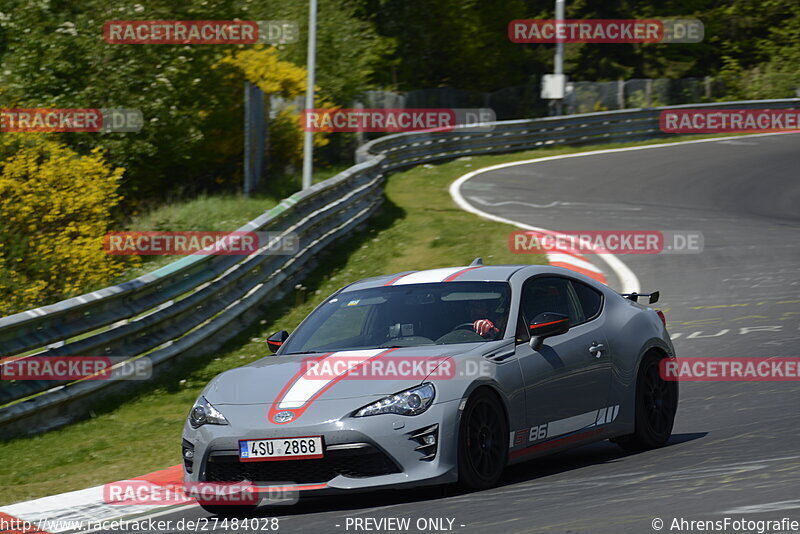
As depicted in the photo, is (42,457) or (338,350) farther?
(42,457)

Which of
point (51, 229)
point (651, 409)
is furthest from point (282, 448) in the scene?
point (51, 229)

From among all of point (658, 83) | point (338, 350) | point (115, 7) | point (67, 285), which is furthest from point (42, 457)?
point (658, 83)

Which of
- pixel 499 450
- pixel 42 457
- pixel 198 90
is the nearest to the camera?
pixel 499 450

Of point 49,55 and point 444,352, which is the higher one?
point 49,55

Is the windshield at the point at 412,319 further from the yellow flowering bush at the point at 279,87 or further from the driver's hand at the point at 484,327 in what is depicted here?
the yellow flowering bush at the point at 279,87

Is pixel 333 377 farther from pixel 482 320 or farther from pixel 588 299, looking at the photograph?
pixel 588 299

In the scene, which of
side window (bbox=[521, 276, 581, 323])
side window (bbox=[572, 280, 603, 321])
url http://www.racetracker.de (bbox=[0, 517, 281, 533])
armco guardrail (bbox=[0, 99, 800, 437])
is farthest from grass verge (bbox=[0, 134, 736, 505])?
side window (bbox=[572, 280, 603, 321])

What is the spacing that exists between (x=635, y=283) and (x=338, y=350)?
862 centimetres

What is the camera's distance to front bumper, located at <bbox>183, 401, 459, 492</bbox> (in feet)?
22.0

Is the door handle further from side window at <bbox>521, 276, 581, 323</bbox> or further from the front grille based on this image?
the front grille

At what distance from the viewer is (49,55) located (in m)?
23.2

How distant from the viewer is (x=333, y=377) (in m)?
7.20

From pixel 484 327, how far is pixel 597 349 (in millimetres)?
995

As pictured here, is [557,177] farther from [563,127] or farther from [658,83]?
[658,83]
